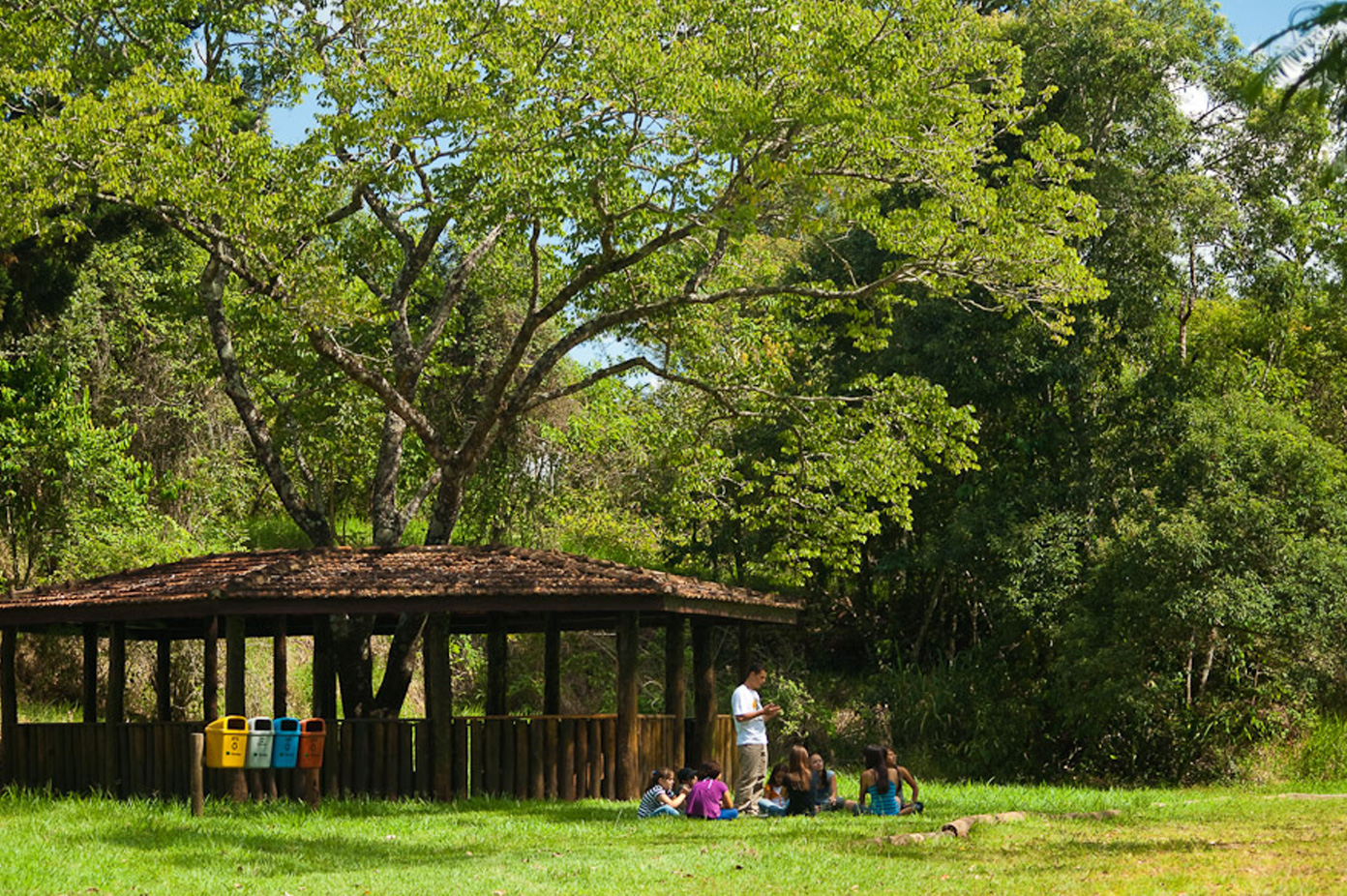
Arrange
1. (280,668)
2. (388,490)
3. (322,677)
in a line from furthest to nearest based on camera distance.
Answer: (388,490), (280,668), (322,677)

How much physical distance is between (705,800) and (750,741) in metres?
0.81

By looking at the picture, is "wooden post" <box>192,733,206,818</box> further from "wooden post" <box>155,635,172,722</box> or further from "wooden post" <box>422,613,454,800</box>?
"wooden post" <box>155,635,172,722</box>

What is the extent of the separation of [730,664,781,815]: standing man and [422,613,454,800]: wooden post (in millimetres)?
3547

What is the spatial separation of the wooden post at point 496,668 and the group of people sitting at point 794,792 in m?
4.66

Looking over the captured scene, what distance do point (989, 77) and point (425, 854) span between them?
41.8ft

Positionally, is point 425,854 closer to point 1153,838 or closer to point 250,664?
point 1153,838

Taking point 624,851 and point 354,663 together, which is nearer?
point 624,851

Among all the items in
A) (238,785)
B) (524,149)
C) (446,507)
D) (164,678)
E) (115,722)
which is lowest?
(238,785)

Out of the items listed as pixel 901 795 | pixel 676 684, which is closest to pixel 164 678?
pixel 676 684

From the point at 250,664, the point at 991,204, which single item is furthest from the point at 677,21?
the point at 250,664

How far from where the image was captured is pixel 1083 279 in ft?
64.1

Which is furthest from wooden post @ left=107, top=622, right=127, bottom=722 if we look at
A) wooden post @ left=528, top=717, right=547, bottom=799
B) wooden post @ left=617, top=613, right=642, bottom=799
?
wooden post @ left=617, top=613, right=642, bottom=799

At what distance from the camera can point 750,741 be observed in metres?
15.8

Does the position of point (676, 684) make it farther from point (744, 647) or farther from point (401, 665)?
point (401, 665)
